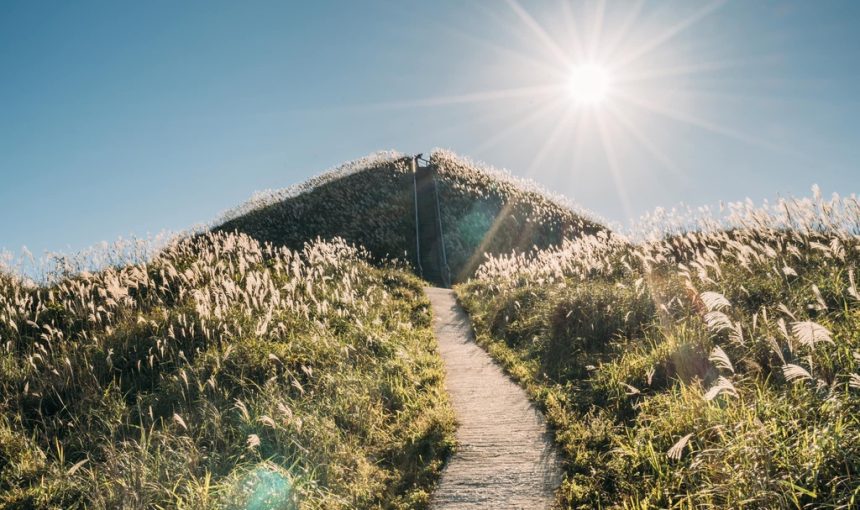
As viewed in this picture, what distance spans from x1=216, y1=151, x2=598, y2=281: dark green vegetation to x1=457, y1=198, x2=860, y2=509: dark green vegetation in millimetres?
15467

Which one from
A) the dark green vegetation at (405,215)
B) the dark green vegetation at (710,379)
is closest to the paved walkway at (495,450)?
the dark green vegetation at (710,379)

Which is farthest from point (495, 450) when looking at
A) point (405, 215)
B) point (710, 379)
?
point (405, 215)

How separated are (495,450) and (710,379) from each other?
2664 mm

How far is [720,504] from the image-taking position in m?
4.06

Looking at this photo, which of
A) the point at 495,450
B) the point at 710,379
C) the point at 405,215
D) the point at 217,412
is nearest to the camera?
the point at 710,379

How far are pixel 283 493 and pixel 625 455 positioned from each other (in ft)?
11.6

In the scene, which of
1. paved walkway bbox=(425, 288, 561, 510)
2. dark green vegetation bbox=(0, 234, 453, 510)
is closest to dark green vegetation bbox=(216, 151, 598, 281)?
dark green vegetation bbox=(0, 234, 453, 510)

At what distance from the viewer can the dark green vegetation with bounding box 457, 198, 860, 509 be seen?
12.8ft

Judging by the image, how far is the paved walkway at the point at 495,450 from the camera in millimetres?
5184

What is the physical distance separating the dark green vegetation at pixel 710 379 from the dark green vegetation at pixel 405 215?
1547 cm

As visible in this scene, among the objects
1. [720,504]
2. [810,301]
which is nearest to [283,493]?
[720,504]

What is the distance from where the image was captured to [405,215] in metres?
31.0

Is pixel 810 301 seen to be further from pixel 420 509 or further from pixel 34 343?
pixel 34 343

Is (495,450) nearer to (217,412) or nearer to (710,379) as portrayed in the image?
(710,379)
